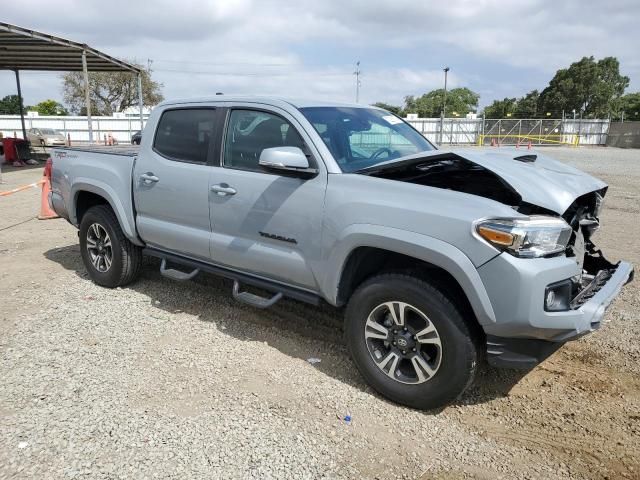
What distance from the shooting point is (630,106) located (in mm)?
81562

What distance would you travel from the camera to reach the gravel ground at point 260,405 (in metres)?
2.76

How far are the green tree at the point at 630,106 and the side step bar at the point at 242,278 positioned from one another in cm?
8234

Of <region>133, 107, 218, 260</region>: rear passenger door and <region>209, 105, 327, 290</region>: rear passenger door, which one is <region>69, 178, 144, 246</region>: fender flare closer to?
<region>133, 107, 218, 260</region>: rear passenger door

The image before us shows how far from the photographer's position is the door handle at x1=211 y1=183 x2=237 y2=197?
396cm

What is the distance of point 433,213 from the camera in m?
2.97

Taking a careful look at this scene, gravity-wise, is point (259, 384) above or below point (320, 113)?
below

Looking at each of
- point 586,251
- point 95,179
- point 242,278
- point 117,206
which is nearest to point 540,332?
point 586,251

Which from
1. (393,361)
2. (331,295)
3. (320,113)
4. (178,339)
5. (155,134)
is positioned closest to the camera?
(393,361)

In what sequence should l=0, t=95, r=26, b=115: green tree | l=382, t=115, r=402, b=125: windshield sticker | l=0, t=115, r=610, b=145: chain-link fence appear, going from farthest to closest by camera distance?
l=0, t=95, r=26, b=115: green tree → l=0, t=115, r=610, b=145: chain-link fence → l=382, t=115, r=402, b=125: windshield sticker

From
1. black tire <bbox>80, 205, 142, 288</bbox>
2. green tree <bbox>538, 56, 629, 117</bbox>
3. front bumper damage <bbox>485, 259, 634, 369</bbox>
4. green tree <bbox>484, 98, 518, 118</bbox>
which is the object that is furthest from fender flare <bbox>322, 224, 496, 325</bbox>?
green tree <bbox>484, 98, 518, 118</bbox>

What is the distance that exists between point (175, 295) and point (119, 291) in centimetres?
60

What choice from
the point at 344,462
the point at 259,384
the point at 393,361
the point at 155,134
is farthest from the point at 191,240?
the point at 344,462

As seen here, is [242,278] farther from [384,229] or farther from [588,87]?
[588,87]

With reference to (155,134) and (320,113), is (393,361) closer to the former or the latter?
(320,113)
